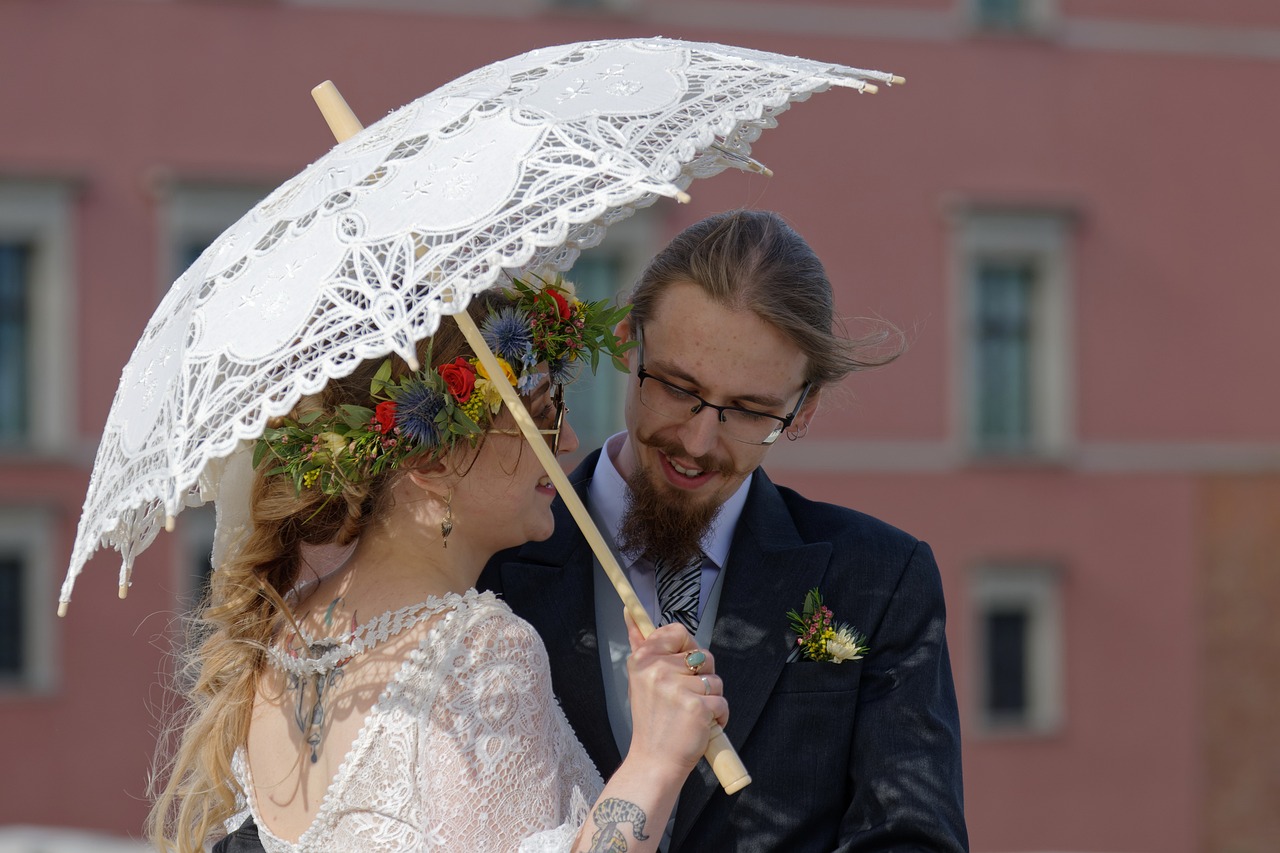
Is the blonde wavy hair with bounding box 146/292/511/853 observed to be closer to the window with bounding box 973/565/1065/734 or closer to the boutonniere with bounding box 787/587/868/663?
the boutonniere with bounding box 787/587/868/663

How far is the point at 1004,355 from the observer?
18.0 m

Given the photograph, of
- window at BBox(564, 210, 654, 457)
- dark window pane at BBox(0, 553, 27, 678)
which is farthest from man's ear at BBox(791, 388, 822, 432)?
Answer: dark window pane at BBox(0, 553, 27, 678)

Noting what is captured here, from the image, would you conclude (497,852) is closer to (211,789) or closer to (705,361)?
(211,789)

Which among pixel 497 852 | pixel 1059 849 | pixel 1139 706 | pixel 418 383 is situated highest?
pixel 418 383

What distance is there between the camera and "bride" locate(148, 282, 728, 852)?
9.20 feet

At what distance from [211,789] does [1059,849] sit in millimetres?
15742

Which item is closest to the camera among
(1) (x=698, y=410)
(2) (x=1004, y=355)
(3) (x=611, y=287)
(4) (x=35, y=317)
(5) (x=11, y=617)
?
(1) (x=698, y=410)

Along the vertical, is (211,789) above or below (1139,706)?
above

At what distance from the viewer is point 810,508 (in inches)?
147

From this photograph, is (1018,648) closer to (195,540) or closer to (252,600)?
(195,540)

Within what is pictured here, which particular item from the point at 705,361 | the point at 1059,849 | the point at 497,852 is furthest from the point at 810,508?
the point at 1059,849

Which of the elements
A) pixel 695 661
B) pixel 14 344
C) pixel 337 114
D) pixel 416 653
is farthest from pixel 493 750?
pixel 14 344

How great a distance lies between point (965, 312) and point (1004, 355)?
28.6 inches

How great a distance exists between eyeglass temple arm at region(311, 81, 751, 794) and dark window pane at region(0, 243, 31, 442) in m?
13.1
